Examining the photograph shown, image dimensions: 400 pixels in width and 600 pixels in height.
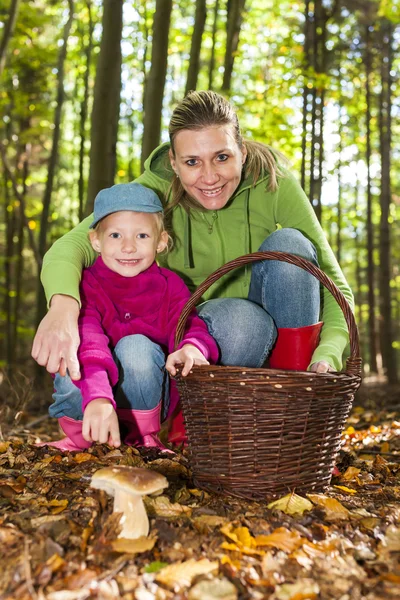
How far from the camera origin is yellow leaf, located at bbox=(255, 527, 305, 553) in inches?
63.7

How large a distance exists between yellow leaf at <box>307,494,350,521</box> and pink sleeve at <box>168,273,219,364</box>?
681 millimetres

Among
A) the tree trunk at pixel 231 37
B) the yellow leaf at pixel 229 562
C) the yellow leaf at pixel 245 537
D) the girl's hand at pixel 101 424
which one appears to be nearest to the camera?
the yellow leaf at pixel 229 562

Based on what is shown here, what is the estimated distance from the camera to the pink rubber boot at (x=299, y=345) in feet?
8.24

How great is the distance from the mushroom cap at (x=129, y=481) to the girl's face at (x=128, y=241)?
1.18 m

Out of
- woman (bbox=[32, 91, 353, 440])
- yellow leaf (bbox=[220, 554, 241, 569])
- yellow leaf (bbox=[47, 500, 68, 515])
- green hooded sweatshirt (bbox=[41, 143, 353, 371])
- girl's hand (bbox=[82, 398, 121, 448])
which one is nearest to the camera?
yellow leaf (bbox=[220, 554, 241, 569])

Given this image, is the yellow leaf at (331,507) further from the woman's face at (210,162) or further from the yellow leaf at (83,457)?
the woman's face at (210,162)

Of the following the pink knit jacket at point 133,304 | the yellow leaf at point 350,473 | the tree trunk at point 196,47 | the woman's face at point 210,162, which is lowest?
the yellow leaf at point 350,473

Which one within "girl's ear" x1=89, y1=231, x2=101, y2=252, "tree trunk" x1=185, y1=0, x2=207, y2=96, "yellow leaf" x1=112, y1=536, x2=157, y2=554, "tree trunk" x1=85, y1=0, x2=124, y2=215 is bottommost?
"yellow leaf" x1=112, y1=536, x2=157, y2=554

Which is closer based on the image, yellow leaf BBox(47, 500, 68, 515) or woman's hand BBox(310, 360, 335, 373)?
yellow leaf BBox(47, 500, 68, 515)

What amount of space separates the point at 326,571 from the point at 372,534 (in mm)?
322

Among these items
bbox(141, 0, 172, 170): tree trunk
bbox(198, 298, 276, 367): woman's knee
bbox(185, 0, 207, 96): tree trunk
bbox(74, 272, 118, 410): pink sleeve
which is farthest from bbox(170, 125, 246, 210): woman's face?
bbox(185, 0, 207, 96): tree trunk

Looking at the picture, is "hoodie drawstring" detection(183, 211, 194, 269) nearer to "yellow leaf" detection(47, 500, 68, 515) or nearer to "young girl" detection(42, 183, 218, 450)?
"young girl" detection(42, 183, 218, 450)

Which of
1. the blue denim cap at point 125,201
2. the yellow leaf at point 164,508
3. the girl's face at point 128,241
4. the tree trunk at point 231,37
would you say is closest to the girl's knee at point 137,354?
the girl's face at point 128,241

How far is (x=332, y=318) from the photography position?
2578 mm
